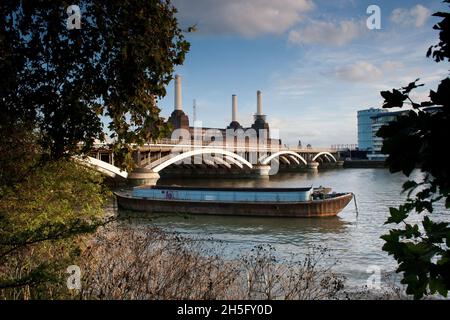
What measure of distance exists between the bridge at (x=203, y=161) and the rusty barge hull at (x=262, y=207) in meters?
5.65

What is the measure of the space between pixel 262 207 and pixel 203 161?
48729 mm

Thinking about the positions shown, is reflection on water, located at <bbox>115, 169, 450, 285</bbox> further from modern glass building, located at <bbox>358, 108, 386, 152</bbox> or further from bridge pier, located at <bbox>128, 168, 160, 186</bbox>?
modern glass building, located at <bbox>358, 108, 386, 152</bbox>

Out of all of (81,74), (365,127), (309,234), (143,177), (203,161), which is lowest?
(309,234)

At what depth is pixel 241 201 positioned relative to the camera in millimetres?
37094

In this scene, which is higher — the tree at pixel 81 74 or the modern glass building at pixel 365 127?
the modern glass building at pixel 365 127

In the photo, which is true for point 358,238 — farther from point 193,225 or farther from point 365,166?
point 365,166

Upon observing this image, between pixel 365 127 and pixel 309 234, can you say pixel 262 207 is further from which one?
pixel 365 127

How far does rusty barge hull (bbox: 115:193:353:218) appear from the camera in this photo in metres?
35.1

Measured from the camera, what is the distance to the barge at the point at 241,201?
115 ft

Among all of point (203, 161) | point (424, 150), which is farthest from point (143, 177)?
point (424, 150)

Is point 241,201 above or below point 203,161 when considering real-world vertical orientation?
below

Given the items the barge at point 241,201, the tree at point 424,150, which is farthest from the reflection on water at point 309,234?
the tree at point 424,150

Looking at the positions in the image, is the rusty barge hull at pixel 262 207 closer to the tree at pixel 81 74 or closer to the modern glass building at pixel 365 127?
the tree at pixel 81 74

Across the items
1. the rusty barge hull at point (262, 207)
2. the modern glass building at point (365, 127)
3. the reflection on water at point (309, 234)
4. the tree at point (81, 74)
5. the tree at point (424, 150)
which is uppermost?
the modern glass building at point (365, 127)
